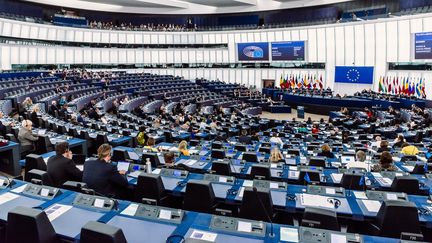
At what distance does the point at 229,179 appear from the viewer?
513 centimetres

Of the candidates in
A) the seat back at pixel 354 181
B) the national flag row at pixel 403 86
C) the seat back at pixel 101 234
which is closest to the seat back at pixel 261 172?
the seat back at pixel 354 181

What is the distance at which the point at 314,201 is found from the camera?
14.2ft

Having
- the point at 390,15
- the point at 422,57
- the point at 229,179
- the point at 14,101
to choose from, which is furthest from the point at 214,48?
the point at 229,179

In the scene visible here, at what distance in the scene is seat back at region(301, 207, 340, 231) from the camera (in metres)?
3.41

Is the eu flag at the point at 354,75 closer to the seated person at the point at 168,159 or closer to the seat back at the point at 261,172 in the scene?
the seat back at the point at 261,172

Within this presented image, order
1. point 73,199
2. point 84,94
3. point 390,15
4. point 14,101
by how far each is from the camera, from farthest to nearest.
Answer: point 390,15, point 84,94, point 14,101, point 73,199

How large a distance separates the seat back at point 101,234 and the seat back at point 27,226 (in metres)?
0.54

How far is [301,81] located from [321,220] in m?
32.4

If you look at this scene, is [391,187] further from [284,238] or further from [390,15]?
[390,15]

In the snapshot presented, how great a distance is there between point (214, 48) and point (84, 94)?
21661 mm

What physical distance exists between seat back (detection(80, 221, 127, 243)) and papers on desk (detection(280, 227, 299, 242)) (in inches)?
57.7

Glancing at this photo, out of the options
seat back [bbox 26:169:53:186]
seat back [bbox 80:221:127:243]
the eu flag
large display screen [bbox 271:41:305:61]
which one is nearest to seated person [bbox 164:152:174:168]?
seat back [bbox 26:169:53:186]

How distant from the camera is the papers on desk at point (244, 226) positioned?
3.25m

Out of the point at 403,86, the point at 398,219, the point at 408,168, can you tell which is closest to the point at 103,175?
the point at 398,219
